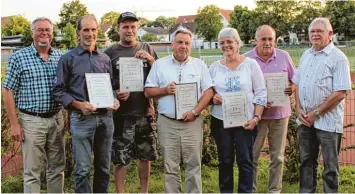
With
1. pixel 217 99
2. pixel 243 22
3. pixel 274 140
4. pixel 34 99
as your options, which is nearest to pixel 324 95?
pixel 274 140

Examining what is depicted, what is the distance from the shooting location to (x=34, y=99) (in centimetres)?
462

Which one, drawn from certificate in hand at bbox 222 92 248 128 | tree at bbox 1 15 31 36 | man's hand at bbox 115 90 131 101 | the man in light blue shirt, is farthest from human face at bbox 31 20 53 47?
tree at bbox 1 15 31 36

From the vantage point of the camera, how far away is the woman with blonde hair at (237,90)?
4.68 metres

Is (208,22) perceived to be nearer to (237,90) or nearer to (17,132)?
(237,90)

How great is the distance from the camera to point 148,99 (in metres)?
5.29

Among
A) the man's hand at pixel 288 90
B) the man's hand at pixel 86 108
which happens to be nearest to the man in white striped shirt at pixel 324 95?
the man's hand at pixel 288 90

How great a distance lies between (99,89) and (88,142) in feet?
1.81

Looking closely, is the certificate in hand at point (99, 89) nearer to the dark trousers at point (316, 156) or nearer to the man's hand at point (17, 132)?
the man's hand at point (17, 132)

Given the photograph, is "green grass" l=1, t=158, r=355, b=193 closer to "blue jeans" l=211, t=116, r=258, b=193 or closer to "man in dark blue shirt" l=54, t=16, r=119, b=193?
"blue jeans" l=211, t=116, r=258, b=193

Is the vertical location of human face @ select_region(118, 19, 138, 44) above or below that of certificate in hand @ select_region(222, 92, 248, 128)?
above

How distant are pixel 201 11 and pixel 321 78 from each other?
228 ft

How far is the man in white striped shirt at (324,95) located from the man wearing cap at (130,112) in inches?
67.7

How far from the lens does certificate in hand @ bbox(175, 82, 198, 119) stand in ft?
15.4

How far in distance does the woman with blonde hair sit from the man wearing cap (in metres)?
0.89
